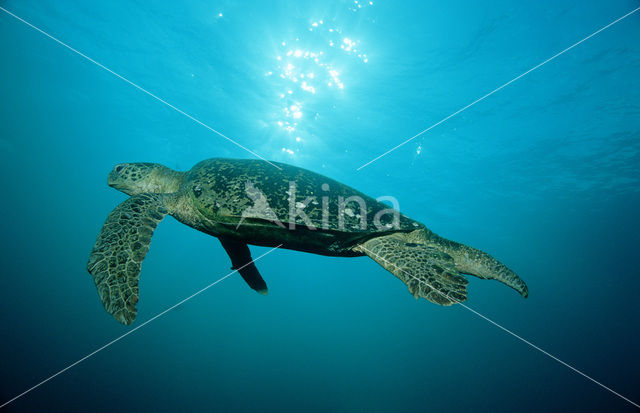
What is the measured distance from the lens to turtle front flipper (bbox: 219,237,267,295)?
5.12 meters

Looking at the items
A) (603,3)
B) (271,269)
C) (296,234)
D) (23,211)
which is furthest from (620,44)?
(23,211)

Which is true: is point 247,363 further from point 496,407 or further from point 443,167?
point 443,167

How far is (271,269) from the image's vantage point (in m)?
68.4

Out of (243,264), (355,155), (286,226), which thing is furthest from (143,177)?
(355,155)

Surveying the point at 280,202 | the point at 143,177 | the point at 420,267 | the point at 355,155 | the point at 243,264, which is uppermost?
the point at 355,155

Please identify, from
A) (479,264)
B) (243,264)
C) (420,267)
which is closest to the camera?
(420,267)

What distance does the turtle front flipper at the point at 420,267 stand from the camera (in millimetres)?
2611

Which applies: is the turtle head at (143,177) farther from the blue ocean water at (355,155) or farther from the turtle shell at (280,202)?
the blue ocean water at (355,155)

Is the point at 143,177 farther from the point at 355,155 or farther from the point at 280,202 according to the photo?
the point at 355,155

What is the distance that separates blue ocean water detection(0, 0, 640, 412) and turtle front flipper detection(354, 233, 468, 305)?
1065 centimetres

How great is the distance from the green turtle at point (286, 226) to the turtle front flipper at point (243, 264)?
131 centimetres

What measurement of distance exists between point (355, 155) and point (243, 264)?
15.3m

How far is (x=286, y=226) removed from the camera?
327 centimetres

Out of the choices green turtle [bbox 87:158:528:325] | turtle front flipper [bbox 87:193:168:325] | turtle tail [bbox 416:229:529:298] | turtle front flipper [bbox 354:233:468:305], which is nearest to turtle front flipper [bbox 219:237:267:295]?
green turtle [bbox 87:158:528:325]
